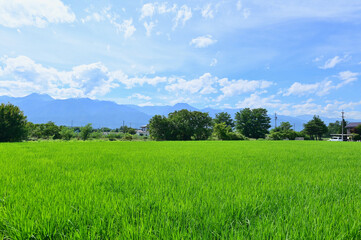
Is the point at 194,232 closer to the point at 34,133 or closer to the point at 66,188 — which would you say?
the point at 66,188

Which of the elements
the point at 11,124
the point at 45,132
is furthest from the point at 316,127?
the point at 45,132

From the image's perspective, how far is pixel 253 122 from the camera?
50.8 metres

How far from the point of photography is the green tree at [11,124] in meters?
20.6

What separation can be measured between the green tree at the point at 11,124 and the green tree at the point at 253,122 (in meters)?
48.3

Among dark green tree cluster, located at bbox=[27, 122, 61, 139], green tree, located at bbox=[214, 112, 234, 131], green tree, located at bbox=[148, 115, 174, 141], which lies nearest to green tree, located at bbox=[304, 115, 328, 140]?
Answer: green tree, located at bbox=[214, 112, 234, 131]

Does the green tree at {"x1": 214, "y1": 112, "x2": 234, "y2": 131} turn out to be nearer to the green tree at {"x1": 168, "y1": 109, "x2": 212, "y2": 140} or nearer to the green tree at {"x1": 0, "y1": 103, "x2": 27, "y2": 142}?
the green tree at {"x1": 168, "y1": 109, "x2": 212, "y2": 140}

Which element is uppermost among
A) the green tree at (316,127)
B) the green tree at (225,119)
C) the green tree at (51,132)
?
A: the green tree at (225,119)

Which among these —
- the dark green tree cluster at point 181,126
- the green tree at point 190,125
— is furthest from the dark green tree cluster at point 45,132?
the green tree at point 190,125

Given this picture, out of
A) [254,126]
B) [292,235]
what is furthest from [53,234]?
[254,126]

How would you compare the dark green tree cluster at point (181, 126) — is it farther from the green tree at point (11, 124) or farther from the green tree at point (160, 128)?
the green tree at point (11, 124)

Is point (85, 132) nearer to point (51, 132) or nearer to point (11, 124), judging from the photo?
point (51, 132)

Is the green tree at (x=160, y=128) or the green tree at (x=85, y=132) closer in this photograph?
the green tree at (x=85, y=132)

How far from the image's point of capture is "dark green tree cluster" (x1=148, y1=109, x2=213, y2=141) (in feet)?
118

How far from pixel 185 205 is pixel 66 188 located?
1.68m
